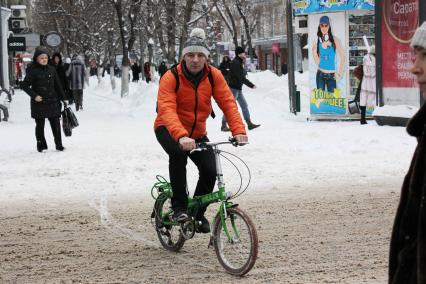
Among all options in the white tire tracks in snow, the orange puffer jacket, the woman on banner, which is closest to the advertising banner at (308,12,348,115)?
the woman on banner

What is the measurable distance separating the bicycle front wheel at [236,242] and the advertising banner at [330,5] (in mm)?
13626

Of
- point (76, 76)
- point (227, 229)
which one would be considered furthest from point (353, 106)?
point (227, 229)

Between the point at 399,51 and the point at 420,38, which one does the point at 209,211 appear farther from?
the point at 399,51

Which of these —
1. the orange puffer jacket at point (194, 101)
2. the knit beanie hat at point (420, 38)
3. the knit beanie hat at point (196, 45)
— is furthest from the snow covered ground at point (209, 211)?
the knit beanie hat at point (420, 38)

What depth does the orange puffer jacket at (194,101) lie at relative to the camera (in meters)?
6.30

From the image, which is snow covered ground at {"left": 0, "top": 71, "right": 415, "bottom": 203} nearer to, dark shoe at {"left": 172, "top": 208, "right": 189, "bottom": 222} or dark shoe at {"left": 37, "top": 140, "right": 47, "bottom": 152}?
dark shoe at {"left": 37, "top": 140, "right": 47, "bottom": 152}

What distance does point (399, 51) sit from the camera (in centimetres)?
1728

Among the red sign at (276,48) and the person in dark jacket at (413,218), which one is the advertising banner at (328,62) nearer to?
the person in dark jacket at (413,218)

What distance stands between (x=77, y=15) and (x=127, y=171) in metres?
45.5

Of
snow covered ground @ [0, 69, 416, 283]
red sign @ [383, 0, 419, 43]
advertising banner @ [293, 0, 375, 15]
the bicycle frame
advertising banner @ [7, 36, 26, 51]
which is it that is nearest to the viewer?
the bicycle frame

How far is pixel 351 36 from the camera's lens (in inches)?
767

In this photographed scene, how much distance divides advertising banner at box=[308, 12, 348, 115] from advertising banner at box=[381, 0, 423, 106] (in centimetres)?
186

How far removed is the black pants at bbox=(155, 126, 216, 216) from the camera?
6.41m

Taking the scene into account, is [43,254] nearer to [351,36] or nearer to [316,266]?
[316,266]
